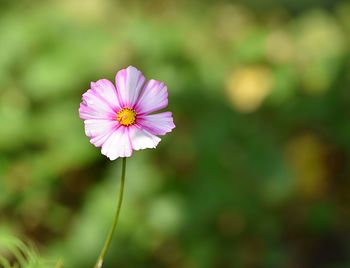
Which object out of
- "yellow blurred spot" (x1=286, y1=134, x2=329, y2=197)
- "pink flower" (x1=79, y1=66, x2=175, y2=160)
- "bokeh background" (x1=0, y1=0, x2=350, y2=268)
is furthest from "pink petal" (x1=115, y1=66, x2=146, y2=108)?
"yellow blurred spot" (x1=286, y1=134, x2=329, y2=197)

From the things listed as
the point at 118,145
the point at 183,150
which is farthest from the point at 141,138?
the point at 183,150

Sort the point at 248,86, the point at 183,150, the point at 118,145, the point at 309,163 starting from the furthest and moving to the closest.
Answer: the point at 248,86
the point at 309,163
the point at 183,150
the point at 118,145

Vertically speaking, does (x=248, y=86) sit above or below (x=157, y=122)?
above

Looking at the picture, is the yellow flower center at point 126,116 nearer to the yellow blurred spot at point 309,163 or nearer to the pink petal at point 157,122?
the pink petal at point 157,122

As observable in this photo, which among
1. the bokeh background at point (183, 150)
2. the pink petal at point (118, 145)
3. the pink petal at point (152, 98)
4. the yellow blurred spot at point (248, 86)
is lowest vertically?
the pink petal at point (118, 145)

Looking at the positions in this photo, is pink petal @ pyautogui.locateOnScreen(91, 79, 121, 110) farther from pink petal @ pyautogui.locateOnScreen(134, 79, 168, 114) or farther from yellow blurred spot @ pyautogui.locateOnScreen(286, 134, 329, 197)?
yellow blurred spot @ pyautogui.locateOnScreen(286, 134, 329, 197)

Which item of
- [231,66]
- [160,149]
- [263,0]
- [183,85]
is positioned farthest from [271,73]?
[263,0]

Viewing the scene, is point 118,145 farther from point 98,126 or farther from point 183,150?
point 183,150

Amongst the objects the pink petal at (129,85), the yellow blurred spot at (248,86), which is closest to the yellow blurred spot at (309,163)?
the yellow blurred spot at (248,86)
